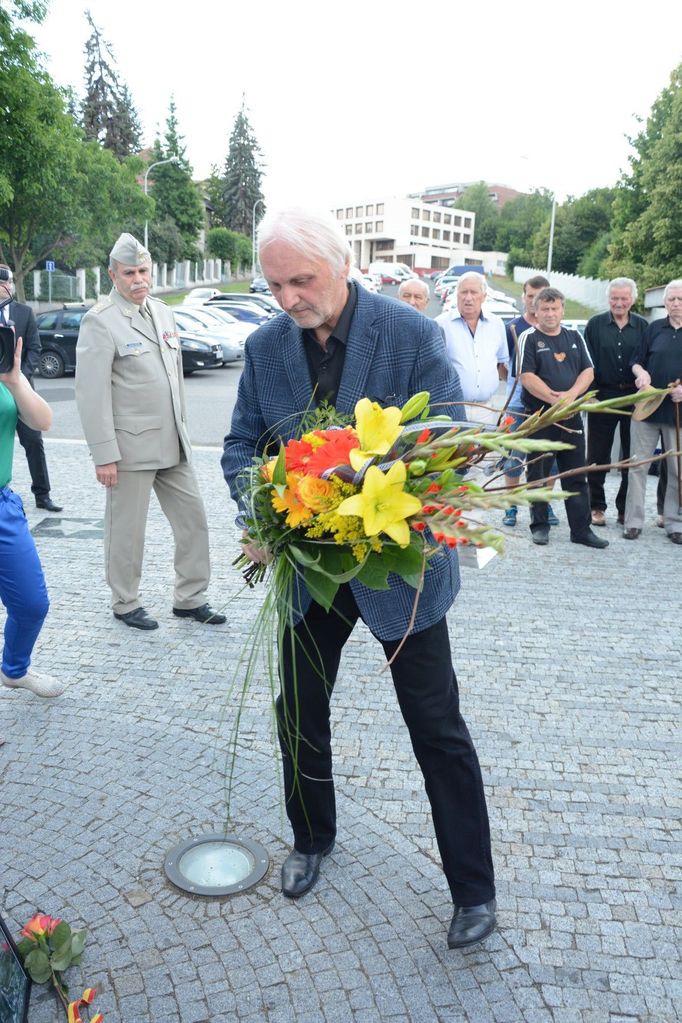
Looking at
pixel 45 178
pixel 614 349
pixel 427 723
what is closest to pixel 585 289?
pixel 45 178

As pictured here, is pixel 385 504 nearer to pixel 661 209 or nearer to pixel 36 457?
pixel 36 457

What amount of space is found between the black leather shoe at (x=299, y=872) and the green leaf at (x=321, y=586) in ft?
3.97

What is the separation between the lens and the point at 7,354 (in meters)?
3.72

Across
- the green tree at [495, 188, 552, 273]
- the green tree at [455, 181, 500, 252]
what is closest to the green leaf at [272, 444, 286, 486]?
the green tree at [495, 188, 552, 273]

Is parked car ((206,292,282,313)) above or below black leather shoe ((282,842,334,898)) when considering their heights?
above

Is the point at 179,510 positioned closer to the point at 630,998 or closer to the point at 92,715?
the point at 92,715

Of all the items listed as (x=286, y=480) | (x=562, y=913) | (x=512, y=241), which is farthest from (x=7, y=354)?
(x=512, y=241)

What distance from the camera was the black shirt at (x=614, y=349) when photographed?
7930 mm

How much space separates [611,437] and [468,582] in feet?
8.46

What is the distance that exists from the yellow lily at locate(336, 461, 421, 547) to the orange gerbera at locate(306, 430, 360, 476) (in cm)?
12

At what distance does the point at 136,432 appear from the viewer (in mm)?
5203

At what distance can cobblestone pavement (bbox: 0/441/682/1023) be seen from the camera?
260 cm

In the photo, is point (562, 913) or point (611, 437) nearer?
point (562, 913)

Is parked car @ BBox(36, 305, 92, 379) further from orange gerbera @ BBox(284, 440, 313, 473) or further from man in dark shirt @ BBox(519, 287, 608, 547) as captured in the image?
orange gerbera @ BBox(284, 440, 313, 473)
